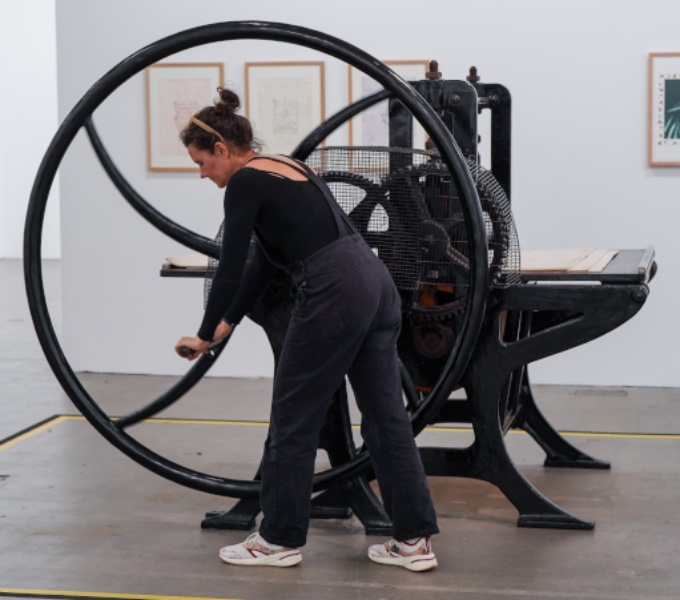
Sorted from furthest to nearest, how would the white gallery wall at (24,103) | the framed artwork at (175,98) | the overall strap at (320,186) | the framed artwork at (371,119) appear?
1. the white gallery wall at (24,103)
2. the framed artwork at (175,98)
3. the framed artwork at (371,119)
4. the overall strap at (320,186)

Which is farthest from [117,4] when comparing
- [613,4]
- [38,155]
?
[38,155]

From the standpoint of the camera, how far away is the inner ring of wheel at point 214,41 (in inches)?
148

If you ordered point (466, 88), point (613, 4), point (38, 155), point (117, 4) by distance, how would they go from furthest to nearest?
point (38, 155) < point (117, 4) < point (613, 4) < point (466, 88)

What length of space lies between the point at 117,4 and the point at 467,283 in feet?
12.9

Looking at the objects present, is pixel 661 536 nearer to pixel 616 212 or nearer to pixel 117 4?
pixel 616 212

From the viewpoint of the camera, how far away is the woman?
3625 millimetres

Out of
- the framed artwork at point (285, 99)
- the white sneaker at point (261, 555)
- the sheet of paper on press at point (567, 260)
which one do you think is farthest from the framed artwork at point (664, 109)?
the white sneaker at point (261, 555)

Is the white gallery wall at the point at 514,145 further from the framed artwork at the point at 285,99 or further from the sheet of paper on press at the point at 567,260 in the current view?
the sheet of paper on press at the point at 567,260

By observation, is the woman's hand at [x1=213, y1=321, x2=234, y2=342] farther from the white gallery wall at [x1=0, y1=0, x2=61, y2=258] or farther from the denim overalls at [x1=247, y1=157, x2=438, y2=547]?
the white gallery wall at [x1=0, y1=0, x2=61, y2=258]

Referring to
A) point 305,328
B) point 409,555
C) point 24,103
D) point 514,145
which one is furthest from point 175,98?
point 24,103

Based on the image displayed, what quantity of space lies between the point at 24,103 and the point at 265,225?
1138 centimetres

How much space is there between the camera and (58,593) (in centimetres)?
368

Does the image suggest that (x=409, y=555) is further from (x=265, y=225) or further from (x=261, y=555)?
(x=265, y=225)

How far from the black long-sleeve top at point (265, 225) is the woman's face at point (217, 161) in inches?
5.5
